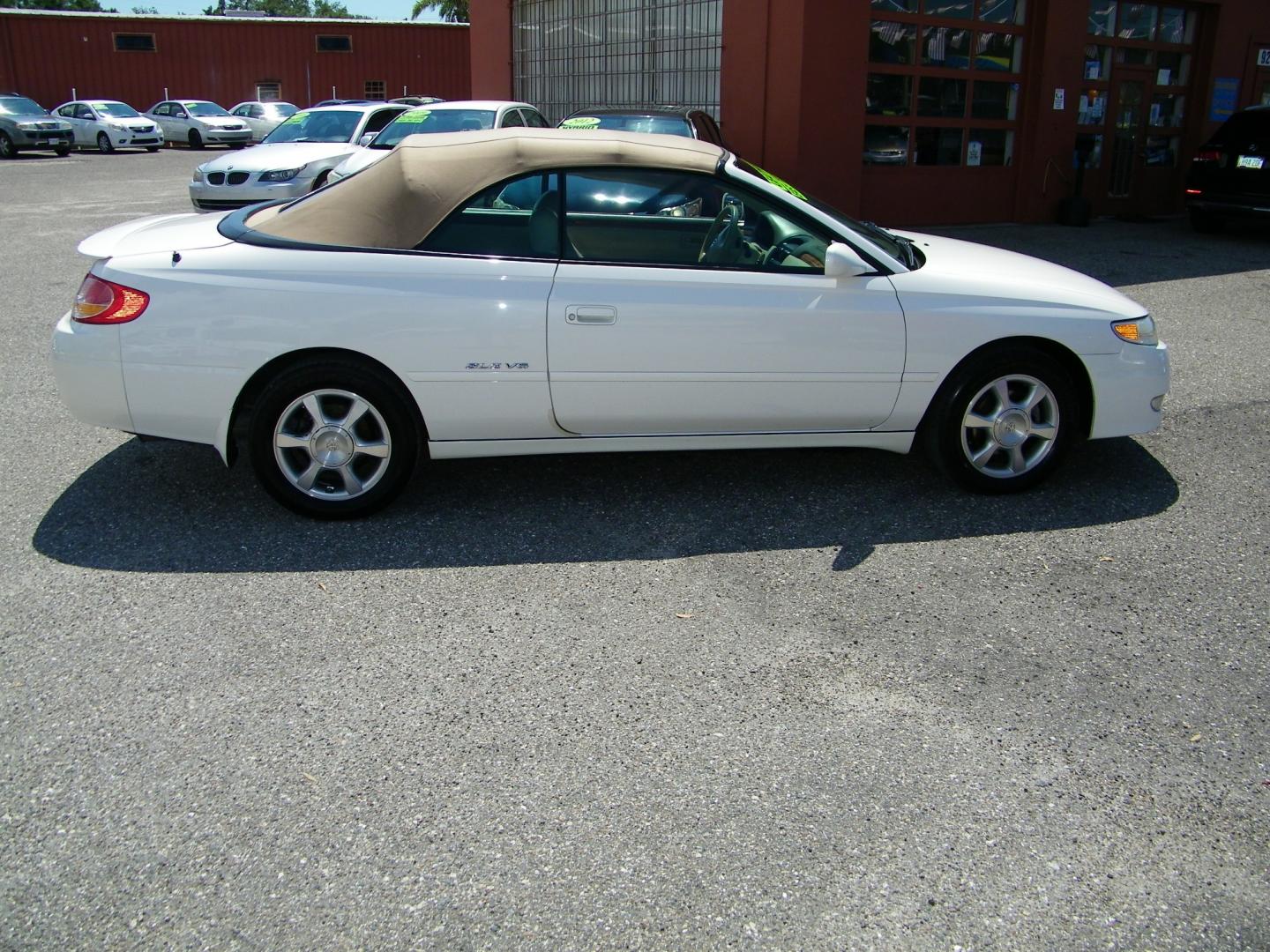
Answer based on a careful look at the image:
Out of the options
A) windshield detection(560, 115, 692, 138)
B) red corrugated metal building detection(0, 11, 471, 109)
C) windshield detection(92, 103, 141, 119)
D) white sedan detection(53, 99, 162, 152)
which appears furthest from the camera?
red corrugated metal building detection(0, 11, 471, 109)

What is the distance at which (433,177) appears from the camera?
183 inches

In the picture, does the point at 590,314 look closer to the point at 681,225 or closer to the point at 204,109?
the point at 681,225

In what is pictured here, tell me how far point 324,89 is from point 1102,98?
3406 centimetres

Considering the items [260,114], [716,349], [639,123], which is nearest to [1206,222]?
[639,123]

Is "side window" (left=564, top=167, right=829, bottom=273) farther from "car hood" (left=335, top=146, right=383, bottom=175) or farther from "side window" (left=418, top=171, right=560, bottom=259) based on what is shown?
"car hood" (left=335, top=146, right=383, bottom=175)

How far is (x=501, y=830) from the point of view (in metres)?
2.77

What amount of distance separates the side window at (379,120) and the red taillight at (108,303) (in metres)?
10.7

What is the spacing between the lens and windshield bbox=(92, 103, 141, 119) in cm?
3250

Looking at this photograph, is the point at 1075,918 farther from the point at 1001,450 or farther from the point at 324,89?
the point at 324,89

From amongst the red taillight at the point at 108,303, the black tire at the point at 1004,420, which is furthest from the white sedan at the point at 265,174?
the black tire at the point at 1004,420

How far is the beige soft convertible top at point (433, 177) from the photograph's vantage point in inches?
181

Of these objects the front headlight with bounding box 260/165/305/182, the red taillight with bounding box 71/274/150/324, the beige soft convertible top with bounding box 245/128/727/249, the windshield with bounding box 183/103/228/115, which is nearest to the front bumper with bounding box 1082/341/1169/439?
the beige soft convertible top with bounding box 245/128/727/249

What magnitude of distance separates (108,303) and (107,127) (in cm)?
3203

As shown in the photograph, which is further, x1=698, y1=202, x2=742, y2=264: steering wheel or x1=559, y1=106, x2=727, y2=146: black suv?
x1=559, y1=106, x2=727, y2=146: black suv
